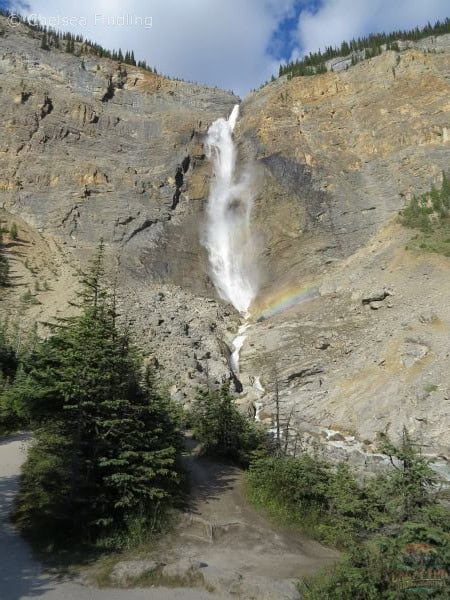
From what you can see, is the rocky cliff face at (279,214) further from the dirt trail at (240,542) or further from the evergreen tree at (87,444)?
the evergreen tree at (87,444)

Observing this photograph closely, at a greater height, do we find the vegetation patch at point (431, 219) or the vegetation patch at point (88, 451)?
the vegetation patch at point (431, 219)

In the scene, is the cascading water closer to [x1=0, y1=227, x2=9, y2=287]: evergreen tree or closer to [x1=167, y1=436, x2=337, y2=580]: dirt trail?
[x1=0, y1=227, x2=9, y2=287]: evergreen tree

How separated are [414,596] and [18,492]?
8.97 m

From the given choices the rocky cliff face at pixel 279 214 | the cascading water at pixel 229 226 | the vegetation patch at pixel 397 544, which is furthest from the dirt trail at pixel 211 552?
the cascading water at pixel 229 226

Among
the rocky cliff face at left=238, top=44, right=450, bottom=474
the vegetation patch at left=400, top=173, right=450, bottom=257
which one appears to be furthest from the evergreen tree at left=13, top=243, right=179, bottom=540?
the vegetation patch at left=400, top=173, right=450, bottom=257

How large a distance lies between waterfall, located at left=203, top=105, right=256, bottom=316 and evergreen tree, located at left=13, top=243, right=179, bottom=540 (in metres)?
27.5

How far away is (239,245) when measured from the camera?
44.0m

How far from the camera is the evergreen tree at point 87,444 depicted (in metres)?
8.98

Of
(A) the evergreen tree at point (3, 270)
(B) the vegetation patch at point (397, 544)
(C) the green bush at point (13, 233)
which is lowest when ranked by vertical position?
(B) the vegetation patch at point (397, 544)

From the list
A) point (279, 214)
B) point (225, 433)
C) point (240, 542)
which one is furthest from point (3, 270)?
point (240, 542)

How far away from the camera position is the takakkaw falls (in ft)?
26.5

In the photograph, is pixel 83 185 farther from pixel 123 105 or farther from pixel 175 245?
pixel 123 105

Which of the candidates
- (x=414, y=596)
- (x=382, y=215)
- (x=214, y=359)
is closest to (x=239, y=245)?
(x=382, y=215)

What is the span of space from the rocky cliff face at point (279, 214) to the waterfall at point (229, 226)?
1.27 meters
